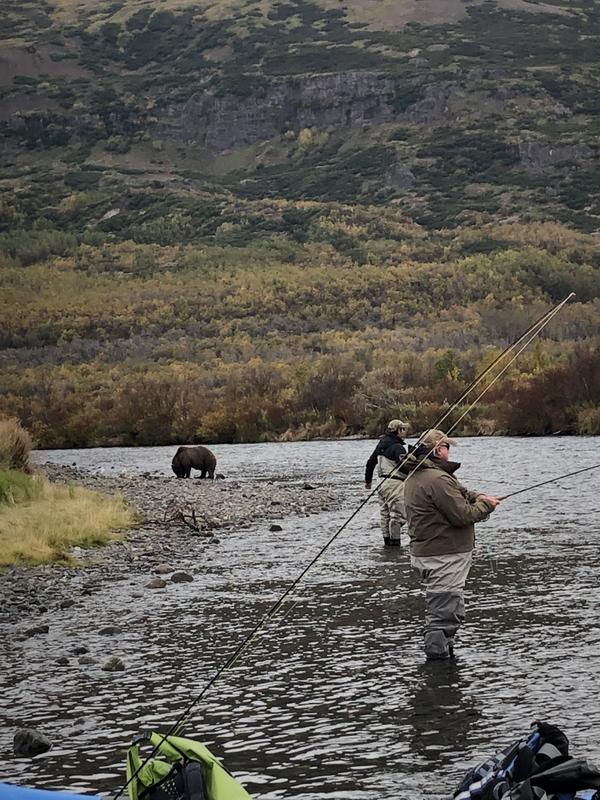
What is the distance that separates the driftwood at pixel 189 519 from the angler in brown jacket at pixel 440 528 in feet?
32.8

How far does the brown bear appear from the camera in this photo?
3173 cm

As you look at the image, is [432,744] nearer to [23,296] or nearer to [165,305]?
[165,305]

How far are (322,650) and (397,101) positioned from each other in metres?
188

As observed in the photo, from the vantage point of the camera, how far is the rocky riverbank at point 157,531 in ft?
45.2

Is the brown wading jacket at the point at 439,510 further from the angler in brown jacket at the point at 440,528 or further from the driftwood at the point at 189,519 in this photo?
the driftwood at the point at 189,519

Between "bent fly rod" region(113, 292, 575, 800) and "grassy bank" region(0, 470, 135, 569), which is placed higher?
"bent fly rod" region(113, 292, 575, 800)

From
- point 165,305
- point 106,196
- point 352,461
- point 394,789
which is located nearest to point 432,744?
point 394,789

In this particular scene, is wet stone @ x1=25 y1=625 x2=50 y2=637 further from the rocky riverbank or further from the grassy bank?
the grassy bank

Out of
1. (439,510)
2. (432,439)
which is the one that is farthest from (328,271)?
(439,510)

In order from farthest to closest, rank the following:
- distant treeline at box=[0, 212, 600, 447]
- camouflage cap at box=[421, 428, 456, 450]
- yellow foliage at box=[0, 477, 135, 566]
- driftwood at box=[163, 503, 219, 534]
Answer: distant treeline at box=[0, 212, 600, 447] → driftwood at box=[163, 503, 219, 534] → yellow foliage at box=[0, 477, 135, 566] → camouflage cap at box=[421, 428, 456, 450]

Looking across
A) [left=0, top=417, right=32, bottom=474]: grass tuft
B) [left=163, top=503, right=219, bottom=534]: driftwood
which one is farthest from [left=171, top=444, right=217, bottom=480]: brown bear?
[left=163, top=503, right=219, bottom=534]: driftwood

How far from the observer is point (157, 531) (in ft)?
64.1

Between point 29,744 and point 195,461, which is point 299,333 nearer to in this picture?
point 195,461

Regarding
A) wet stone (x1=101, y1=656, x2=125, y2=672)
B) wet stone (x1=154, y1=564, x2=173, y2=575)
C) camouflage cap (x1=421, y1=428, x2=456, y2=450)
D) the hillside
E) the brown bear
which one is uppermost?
camouflage cap (x1=421, y1=428, x2=456, y2=450)
